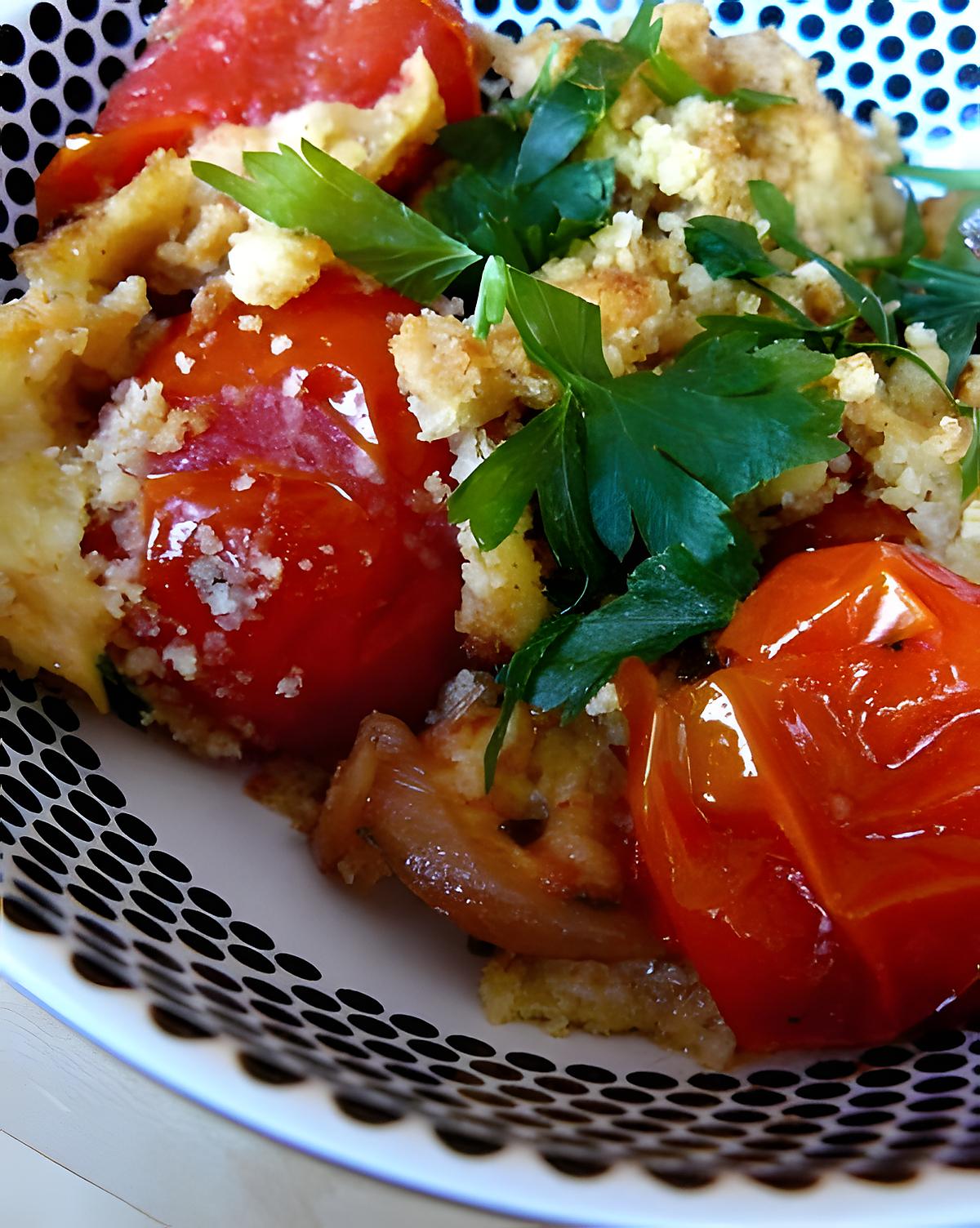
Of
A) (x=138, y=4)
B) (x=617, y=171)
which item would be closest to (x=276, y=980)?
(x=617, y=171)

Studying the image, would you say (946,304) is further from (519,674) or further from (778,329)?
(519,674)

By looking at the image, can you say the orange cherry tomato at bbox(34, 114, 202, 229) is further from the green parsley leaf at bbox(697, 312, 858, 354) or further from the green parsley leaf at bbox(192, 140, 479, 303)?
the green parsley leaf at bbox(697, 312, 858, 354)

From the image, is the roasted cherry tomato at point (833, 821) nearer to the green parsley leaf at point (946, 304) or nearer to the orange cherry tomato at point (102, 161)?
the green parsley leaf at point (946, 304)

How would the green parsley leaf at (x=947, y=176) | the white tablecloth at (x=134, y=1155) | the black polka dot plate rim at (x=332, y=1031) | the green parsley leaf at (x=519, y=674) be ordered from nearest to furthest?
the black polka dot plate rim at (x=332, y=1031)
the white tablecloth at (x=134, y=1155)
the green parsley leaf at (x=519, y=674)
the green parsley leaf at (x=947, y=176)

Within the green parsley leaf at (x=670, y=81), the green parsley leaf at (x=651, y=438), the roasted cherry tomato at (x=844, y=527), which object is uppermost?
the green parsley leaf at (x=670, y=81)

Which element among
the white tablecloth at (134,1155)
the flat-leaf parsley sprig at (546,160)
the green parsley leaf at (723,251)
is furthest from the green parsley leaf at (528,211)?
the white tablecloth at (134,1155)

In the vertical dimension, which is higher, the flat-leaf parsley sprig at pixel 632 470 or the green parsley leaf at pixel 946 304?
the flat-leaf parsley sprig at pixel 632 470
